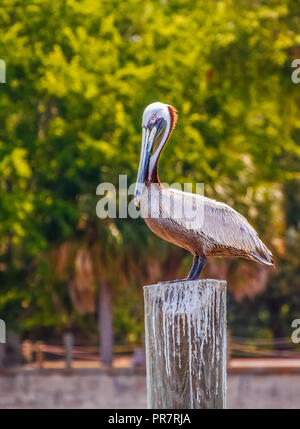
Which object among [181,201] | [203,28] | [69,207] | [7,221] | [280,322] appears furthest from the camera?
[280,322]

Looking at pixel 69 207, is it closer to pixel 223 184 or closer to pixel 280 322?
pixel 223 184

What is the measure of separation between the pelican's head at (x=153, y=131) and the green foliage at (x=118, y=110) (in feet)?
56.8

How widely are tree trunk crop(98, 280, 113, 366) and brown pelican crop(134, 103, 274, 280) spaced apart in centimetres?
2028

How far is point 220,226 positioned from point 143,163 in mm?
847

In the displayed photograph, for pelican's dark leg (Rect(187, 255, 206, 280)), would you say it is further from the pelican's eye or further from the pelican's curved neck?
the pelican's eye

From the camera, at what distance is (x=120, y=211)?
2867cm

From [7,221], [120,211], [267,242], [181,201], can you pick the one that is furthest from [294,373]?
[181,201]

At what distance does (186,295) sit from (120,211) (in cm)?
1998

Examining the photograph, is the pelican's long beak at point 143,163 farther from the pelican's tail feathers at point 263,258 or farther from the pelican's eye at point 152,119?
the pelican's tail feathers at point 263,258

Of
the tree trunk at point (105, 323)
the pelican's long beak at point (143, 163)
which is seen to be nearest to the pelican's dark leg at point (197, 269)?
the pelican's long beak at point (143, 163)

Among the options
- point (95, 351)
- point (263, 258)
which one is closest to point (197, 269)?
point (263, 258)

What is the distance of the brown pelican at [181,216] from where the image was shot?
9906mm

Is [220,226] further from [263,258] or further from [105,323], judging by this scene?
[105,323]
